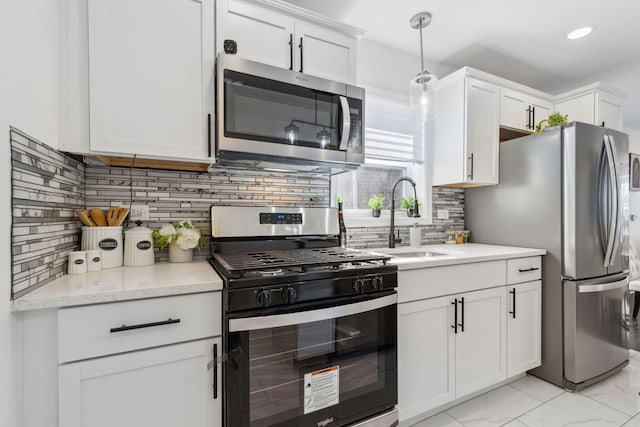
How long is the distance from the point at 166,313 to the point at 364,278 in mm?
→ 806

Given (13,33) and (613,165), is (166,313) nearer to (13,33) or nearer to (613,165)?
(13,33)

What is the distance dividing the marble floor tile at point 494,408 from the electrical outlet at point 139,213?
6.86 feet

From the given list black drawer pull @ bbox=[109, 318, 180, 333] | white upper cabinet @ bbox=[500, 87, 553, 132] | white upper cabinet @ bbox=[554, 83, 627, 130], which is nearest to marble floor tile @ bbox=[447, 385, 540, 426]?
black drawer pull @ bbox=[109, 318, 180, 333]

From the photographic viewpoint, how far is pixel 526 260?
7.07ft

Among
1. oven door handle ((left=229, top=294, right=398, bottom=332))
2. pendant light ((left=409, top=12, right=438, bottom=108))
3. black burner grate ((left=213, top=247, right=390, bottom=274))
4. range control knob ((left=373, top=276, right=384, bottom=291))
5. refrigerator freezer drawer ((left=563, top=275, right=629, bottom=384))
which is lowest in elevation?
refrigerator freezer drawer ((left=563, top=275, right=629, bottom=384))

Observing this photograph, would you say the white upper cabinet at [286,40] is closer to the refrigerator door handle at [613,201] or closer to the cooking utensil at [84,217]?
the cooking utensil at [84,217]

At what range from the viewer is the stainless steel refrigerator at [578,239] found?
2.10 metres

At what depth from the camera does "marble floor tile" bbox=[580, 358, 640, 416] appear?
1.94 m

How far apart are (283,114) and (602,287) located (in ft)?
8.00

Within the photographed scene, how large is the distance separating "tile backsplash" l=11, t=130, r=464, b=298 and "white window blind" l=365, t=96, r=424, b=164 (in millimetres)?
580

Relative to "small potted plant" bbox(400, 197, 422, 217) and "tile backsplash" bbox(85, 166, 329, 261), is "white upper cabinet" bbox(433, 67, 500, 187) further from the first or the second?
"tile backsplash" bbox(85, 166, 329, 261)

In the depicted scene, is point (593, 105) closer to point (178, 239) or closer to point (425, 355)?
point (425, 355)

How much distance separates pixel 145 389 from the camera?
1081mm

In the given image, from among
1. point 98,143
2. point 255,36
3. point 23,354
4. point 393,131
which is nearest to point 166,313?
point 23,354
